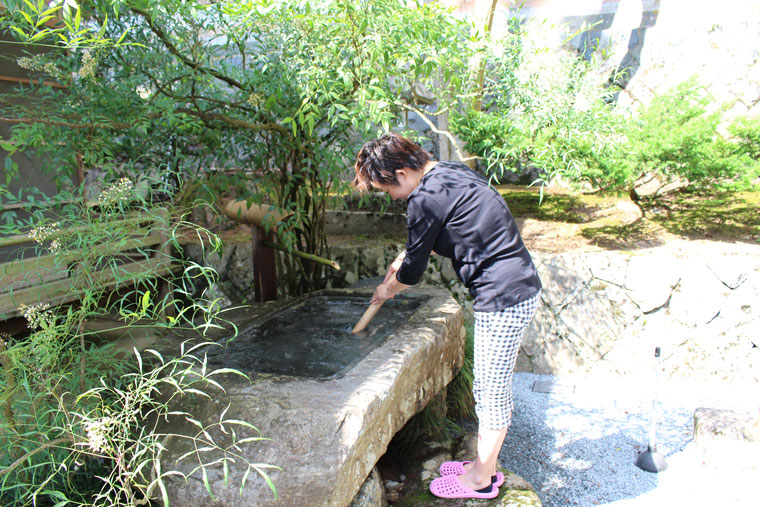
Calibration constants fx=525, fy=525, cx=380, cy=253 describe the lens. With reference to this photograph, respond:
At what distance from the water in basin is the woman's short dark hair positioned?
782 millimetres

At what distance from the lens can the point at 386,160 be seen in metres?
1.98

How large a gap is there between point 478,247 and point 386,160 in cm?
47

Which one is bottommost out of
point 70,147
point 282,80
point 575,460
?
point 575,460

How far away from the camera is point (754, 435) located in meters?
2.58

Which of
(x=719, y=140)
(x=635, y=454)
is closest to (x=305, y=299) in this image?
(x=635, y=454)

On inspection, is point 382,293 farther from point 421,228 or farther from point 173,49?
point 173,49

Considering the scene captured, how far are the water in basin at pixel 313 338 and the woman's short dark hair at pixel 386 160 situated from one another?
2.57 feet

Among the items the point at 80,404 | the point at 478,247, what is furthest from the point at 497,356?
the point at 80,404

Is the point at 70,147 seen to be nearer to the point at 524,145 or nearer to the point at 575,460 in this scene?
the point at 524,145

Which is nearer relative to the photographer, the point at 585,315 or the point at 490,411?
the point at 490,411

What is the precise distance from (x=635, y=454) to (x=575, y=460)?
336 millimetres

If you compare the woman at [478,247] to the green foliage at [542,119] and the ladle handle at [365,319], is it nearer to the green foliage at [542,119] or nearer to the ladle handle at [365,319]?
the ladle handle at [365,319]

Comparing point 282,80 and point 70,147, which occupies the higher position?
point 282,80

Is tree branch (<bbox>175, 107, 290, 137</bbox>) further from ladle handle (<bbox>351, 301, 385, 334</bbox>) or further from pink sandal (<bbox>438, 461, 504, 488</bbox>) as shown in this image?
pink sandal (<bbox>438, 461, 504, 488</bbox>)
